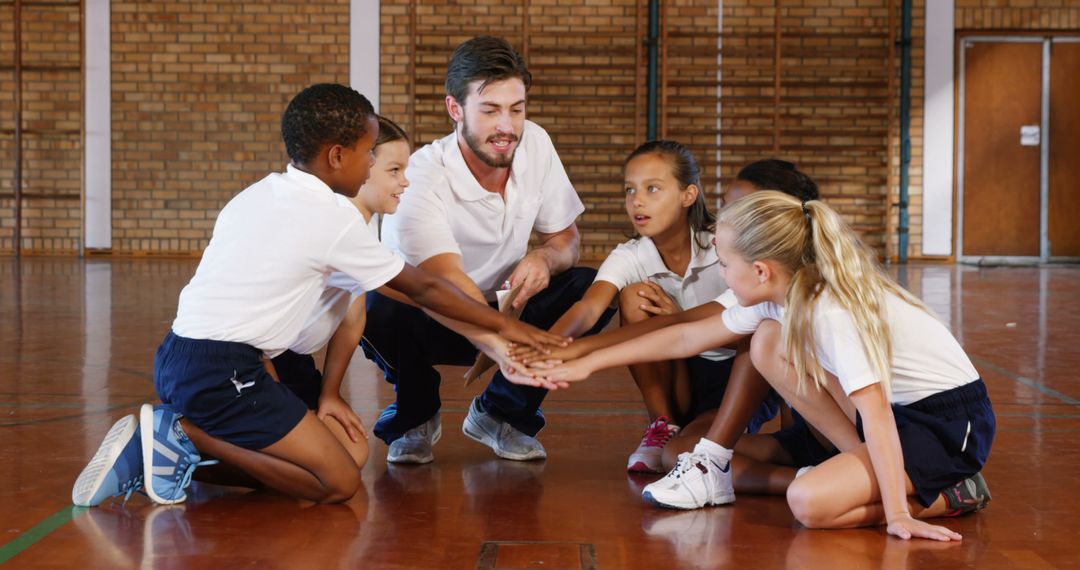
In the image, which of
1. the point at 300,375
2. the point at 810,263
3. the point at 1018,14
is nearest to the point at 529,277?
A: the point at 300,375

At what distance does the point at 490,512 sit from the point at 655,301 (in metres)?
0.75

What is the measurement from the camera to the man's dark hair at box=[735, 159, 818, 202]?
279 cm

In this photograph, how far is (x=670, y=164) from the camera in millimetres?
2838

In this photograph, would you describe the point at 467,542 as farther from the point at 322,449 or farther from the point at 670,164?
the point at 670,164

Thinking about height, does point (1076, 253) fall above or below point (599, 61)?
below

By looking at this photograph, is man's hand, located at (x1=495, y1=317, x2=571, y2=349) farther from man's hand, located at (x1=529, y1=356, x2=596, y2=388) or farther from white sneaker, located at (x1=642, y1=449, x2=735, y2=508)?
white sneaker, located at (x1=642, y1=449, x2=735, y2=508)

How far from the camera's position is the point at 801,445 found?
256 centimetres

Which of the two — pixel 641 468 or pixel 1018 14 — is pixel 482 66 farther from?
pixel 1018 14

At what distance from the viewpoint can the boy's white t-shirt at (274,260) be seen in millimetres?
2275

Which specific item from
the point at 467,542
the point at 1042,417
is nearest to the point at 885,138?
the point at 1042,417

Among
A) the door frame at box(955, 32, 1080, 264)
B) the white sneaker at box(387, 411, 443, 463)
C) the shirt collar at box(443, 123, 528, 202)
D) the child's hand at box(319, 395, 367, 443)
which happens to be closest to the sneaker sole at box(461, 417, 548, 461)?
the white sneaker at box(387, 411, 443, 463)

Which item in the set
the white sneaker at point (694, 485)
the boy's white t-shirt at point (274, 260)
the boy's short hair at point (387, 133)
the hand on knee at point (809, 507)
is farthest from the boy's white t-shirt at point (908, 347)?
the boy's short hair at point (387, 133)

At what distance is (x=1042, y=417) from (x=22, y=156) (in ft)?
34.4

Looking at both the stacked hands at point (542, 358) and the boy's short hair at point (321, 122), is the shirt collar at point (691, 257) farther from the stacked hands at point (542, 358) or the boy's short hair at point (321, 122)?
the boy's short hair at point (321, 122)
